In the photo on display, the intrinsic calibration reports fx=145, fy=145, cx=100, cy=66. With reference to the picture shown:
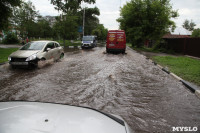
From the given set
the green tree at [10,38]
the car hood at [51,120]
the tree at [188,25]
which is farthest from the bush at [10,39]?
the tree at [188,25]

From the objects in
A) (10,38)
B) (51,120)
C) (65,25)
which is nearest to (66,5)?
(65,25)

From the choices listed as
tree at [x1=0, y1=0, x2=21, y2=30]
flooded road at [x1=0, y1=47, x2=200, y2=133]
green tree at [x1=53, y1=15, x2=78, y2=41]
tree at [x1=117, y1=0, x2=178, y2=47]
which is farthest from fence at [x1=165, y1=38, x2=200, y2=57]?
tree at [x1=0, y1=0, x2=21, y2=30]

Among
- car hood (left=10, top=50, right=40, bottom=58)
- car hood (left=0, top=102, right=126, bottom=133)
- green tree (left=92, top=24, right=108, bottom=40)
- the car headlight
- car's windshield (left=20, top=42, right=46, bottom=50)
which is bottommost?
car hood (left=0, top=102, right=126, bottom=133)

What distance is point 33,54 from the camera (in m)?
7.74

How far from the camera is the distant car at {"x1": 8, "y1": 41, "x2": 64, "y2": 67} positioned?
24.4 feet

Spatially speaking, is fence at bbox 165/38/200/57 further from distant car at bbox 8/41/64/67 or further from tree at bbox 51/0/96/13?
tree at bbox 51/0/96/13

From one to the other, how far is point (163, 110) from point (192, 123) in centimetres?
64

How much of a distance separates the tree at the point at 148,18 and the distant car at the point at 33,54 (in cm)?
1646

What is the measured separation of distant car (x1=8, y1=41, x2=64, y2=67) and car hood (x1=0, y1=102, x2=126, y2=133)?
20.0 feet

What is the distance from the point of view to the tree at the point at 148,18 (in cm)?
2145

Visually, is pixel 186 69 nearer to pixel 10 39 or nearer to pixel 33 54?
pixel 33 54

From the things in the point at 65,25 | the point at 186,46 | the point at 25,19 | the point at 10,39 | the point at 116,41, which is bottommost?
the point at 186,46

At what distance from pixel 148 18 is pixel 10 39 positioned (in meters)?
26.2

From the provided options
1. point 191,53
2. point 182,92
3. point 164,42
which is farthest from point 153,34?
point 182,92
